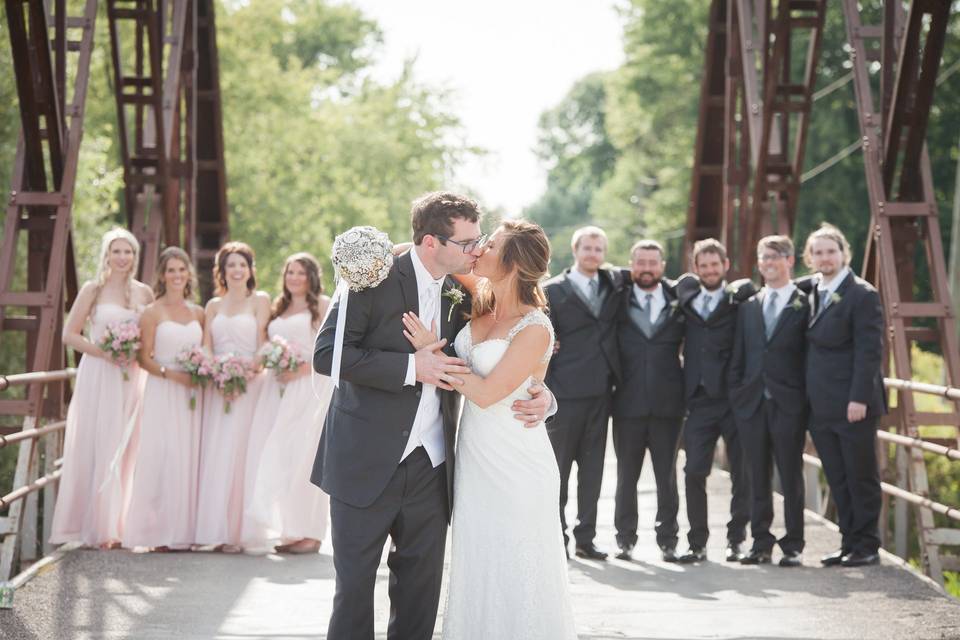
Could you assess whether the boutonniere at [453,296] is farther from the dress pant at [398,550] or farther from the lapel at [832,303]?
the lapel at [832,303]

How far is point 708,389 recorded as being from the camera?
9.02 m

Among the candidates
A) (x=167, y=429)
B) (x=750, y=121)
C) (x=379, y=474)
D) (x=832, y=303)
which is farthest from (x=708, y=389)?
(x=379, y=474)

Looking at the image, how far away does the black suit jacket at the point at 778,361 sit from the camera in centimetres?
881

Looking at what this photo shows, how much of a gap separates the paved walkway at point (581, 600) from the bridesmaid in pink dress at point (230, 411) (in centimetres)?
27

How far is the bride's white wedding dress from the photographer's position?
16.9ft

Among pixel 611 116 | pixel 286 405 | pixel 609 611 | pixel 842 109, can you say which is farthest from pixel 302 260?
pixel 611 116

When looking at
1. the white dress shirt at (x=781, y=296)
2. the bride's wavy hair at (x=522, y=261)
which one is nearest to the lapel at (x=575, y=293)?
the white dress shirt at (x=781, y=296)

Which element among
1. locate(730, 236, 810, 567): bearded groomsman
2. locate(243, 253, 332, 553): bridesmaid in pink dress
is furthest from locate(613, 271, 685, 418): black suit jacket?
locate(243, 253, 332, 553): bridesmaid in pink dress

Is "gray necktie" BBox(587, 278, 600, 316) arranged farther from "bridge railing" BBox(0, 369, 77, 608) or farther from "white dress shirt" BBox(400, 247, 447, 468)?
"white dress shirt" BBox(400, 247, 447, 468)

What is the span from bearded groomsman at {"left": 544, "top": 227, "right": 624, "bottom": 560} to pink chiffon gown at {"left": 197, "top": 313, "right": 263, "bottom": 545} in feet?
6.68

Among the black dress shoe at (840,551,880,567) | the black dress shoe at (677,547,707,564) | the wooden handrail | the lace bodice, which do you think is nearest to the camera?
the lace bodice

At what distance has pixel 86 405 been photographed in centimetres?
922

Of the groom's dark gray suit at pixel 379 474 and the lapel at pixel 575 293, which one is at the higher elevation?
the lapel at pixel 575 293

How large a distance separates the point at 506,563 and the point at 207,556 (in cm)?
417
